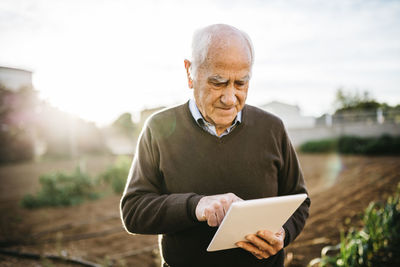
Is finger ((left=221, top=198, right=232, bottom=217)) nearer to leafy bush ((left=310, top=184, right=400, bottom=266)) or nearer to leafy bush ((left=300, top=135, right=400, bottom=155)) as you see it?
leafy bush ((left=310, top=184, right=400, bottom=266))

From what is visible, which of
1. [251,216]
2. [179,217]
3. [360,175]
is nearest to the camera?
[251,216]

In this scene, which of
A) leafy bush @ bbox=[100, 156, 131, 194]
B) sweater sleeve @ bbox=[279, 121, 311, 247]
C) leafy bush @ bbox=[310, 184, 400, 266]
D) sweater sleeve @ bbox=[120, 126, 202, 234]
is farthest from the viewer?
leafy bush @ bbox=[100, 156, 131, 194]

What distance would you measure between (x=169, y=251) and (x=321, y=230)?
10.9ft

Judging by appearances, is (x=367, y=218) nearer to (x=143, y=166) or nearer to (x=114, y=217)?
(x=143, y=166)

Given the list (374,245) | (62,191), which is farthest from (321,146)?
(374,245)

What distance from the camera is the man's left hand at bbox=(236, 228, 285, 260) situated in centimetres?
117

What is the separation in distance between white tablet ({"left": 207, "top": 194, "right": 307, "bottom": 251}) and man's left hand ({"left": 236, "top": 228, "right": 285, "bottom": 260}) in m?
0.02

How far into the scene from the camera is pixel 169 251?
1.46 m

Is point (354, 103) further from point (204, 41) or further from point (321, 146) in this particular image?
point (204, 41)

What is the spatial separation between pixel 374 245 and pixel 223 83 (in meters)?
2.45

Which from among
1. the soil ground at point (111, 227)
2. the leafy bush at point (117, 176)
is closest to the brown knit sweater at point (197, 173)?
the soil ground at point (111, 227)

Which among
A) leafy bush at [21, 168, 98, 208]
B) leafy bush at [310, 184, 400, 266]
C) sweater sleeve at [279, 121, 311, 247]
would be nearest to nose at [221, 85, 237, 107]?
sweater sleeve at [279, 121, 311, 247]

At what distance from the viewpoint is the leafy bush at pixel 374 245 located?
2.44 meters

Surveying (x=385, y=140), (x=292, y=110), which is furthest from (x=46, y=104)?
(x=292, y=110)
